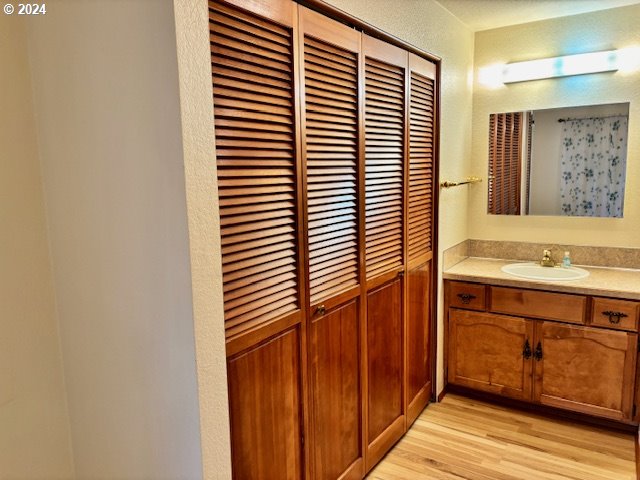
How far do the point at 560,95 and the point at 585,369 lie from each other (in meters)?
1.65

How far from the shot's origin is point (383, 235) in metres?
2.21

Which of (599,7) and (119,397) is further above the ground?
(599,7)

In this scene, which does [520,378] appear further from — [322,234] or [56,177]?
[56,177]

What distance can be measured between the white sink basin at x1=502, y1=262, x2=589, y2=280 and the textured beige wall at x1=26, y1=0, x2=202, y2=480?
7.39ft

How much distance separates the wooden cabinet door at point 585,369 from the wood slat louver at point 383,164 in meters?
1.07

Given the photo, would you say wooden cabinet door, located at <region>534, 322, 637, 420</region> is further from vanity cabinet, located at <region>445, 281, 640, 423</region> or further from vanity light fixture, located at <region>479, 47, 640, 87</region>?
vanity light fixture, located at <region>479, 47, 640, 87</region>

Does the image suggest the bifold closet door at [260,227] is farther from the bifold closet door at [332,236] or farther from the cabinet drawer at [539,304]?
the cabinet drawer at [539,304]

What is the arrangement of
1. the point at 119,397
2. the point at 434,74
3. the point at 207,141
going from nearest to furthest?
1. the point at 207,141
2. the point at 119,397
3. the point at 434,74

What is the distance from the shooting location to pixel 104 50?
1.24 metres

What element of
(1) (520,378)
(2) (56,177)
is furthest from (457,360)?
(2) (56,177)

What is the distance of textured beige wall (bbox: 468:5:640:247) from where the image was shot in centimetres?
275

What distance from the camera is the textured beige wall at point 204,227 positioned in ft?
3.71

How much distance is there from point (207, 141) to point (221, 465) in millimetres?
879

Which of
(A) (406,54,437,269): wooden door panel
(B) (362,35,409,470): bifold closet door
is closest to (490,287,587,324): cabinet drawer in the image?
(A) (406,54,437,269): wooden door panel
